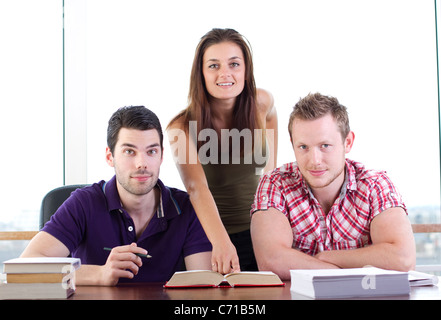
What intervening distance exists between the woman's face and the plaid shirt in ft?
1.76

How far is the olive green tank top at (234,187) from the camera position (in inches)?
87.7

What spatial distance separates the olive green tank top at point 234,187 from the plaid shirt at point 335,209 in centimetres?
43

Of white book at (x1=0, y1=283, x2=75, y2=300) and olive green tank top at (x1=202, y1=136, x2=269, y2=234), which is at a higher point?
olive green tank top at (x1=202, y1=136, x2=269, y2=234)

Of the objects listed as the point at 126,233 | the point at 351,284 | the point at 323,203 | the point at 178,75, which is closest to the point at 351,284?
the point at 351,284

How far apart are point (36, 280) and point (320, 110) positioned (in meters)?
1.12

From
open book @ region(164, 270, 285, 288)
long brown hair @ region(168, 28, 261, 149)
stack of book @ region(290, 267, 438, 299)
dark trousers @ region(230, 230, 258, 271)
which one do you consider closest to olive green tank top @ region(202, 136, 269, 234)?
dark trousers @ region(230, 230, 258, 271)

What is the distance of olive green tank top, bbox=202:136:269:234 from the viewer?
2.23 meters

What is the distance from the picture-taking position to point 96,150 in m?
2.73

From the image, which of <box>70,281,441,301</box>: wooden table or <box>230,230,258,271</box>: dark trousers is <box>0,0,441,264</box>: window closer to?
<box>230,230,258,271</box>: dark trousers

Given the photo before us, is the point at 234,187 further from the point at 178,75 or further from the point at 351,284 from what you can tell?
the point at 351,284

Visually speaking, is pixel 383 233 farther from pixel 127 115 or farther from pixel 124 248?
pixel 127 115

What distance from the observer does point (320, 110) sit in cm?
180

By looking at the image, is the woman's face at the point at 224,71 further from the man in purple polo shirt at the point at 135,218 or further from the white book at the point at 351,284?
the white book at the point at 351,284

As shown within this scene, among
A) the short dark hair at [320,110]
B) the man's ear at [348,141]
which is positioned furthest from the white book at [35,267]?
the man's ear at [348,141]
